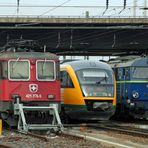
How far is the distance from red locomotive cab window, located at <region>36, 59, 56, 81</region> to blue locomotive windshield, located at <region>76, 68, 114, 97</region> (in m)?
2.67

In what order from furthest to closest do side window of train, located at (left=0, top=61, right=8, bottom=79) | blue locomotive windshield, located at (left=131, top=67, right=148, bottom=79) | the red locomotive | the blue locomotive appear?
blue locomotive windshield, located at (left=131, top=67, right=148, bottom=79), the blue locomotive, side window of train, located at (left=0, top=61, right=8, bottom=79), the red locomotive

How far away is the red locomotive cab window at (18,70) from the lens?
20.5 m

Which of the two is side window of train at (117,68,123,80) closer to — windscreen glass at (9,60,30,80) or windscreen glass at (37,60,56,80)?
windscreen glass at (37,60,56,80)

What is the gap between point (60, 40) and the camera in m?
60.1

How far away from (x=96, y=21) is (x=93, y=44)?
3.88 m

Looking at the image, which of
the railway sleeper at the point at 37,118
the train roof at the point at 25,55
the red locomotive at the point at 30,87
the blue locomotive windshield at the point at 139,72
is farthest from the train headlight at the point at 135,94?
the railway sleeper at the point at 37,118

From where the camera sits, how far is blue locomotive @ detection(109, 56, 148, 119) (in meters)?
26.5

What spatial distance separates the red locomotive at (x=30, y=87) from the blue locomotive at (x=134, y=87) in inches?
263

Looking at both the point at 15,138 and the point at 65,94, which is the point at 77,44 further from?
the point at 15,138

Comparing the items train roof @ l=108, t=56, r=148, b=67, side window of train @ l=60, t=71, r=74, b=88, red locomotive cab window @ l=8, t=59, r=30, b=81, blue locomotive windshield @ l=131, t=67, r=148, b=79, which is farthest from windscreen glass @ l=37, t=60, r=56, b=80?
train roof @ l=108, t=56, r=148, b=67

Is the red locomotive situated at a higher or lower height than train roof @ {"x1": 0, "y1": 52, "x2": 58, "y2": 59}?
lower

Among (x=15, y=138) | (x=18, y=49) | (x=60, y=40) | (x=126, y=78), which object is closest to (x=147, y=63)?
(x=126, y=78)

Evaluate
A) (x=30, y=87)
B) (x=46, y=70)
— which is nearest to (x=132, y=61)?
(x=46, y=70)

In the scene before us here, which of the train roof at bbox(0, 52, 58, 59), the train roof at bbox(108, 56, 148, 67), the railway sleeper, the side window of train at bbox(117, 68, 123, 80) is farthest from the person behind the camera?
the side window of train at bbox(117, 68, 123, 80)
